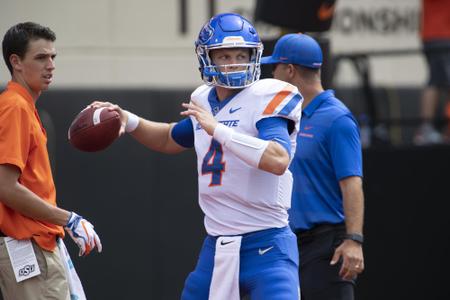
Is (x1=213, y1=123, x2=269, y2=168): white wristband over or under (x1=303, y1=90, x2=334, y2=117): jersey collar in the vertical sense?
over

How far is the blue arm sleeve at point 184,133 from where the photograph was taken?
18.9 ft

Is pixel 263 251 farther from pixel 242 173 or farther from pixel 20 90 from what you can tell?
pixel 20 90

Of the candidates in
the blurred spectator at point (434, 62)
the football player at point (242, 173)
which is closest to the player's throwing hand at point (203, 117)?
the football player at point (242, 173)

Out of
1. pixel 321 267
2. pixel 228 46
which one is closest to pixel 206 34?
pixel 228 46

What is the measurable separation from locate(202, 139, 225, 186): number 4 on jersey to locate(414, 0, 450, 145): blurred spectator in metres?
4.98

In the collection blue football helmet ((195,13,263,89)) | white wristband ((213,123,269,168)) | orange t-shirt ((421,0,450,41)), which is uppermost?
blue football helmet ((195,13,263,89))

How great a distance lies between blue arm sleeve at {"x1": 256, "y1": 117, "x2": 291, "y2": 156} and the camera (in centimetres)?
510

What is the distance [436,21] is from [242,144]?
5.98 meters

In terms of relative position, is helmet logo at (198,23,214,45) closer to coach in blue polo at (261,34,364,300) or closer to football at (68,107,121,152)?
football at (68,107,121,152)

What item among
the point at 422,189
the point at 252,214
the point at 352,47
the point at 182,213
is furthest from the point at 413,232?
the point at 252,214

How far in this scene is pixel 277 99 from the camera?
17.1 feet

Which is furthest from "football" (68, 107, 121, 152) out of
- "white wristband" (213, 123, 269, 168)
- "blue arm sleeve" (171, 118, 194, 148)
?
"white wristband" (213, 123, 269, 168)

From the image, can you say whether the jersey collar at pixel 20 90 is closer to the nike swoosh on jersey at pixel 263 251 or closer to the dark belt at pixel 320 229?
the nike swoosh on jersey at pixel 263 251

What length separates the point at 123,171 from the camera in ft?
31.2
